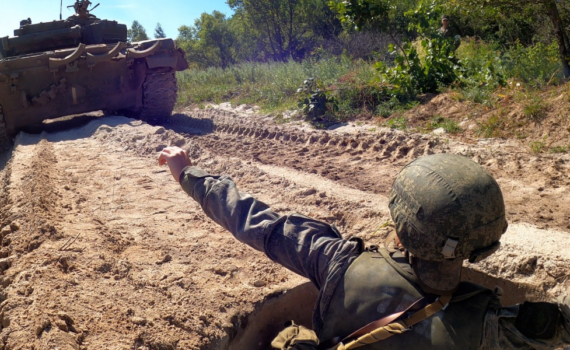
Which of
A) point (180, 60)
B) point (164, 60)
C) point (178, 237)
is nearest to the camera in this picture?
point (178, 237)

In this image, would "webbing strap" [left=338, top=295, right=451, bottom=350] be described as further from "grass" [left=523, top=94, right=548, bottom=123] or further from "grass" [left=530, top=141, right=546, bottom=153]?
"grass" [left=523, top=94, right=548, bottom=123]

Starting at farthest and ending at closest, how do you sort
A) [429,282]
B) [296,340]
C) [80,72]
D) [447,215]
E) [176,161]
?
[80,72] → [176,161] → [296,340] → [429,282] → [447,215]

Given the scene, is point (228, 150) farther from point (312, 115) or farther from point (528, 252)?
point (528, 252)

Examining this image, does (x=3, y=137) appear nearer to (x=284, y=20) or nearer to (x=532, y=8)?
(x=532, y=8)

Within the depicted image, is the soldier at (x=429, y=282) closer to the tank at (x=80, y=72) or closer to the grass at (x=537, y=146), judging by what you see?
the grass at (x=537, y=146)

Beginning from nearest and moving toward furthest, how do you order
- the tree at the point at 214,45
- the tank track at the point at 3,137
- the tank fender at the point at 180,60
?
the tank track at the point at 3,137
the tank fender at the point at 180,60
the tree at the point at 214,45

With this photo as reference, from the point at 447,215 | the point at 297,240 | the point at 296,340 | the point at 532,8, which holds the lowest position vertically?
the point at 296,340

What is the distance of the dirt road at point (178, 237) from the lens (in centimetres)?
259

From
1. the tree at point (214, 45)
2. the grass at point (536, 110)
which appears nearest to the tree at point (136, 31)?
the tree at point (214, 45)

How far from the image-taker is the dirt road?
2.59 meters

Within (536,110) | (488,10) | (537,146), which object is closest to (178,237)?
(537,146)

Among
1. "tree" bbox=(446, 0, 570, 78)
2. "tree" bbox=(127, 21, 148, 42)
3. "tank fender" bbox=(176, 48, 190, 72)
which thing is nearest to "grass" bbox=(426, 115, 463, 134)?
"tree" bbox=(446, 0, 570, 78)

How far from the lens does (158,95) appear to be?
1015cm

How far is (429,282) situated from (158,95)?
9130 mm
